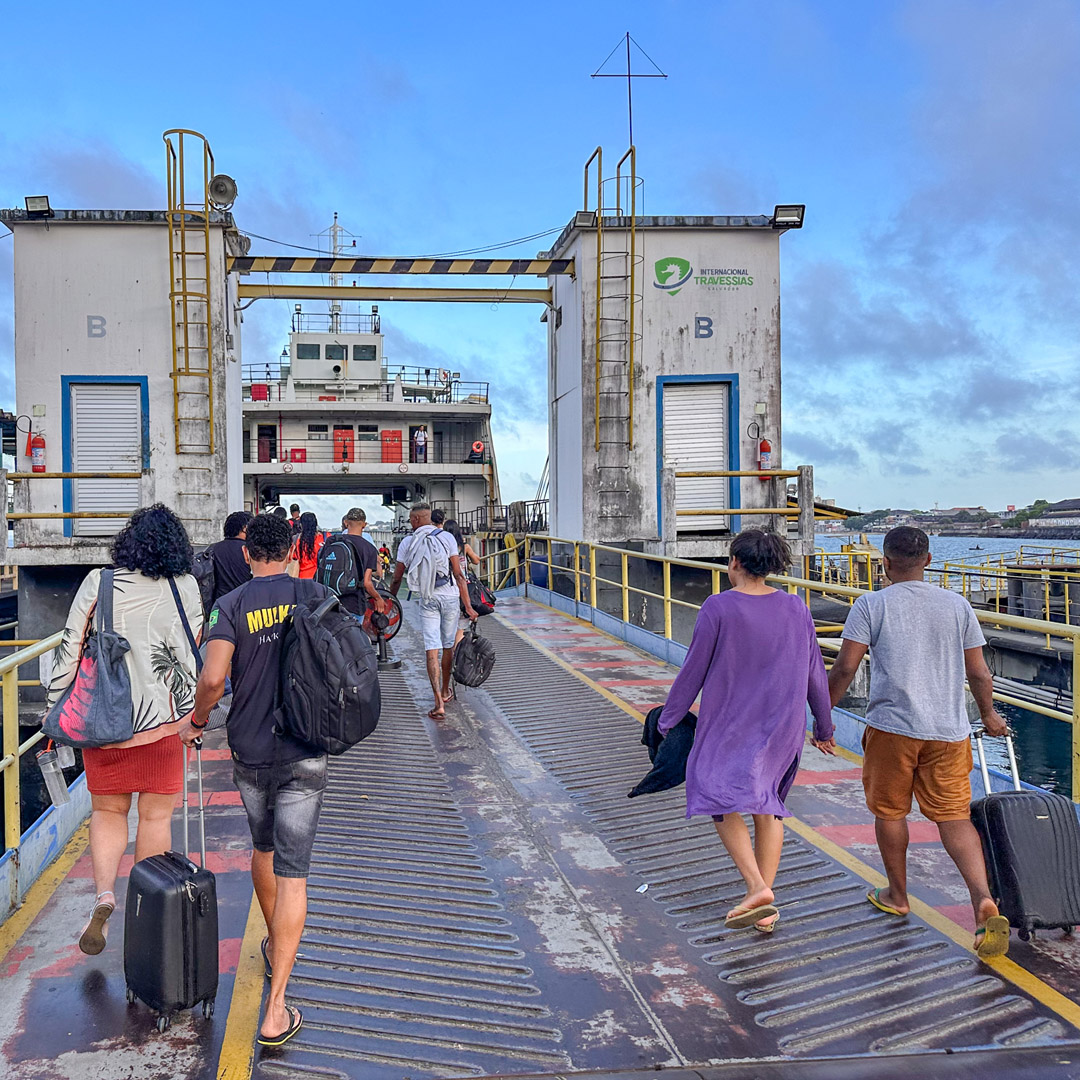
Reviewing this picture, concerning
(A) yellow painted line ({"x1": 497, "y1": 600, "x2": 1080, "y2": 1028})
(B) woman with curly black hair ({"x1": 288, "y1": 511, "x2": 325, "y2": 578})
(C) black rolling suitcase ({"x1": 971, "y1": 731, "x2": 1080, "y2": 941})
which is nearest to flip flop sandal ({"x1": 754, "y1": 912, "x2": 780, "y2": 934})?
(A) yellow painted line ({"x1": 497, "y1": 600, "x2": 1080, "y2": 1028})

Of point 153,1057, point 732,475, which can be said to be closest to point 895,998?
point 153,1057

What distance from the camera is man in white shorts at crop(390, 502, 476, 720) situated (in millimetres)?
7891

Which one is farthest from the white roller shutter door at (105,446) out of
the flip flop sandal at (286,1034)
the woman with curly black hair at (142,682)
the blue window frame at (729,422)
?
the flip flop sandal at (286,1034)

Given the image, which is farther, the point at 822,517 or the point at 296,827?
the point at 822,517

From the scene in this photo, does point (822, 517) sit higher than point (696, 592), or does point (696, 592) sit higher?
point (822, 517)

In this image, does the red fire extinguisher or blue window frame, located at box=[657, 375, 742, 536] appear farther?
blue window frame, located at box=[657, 375, 742, 536]

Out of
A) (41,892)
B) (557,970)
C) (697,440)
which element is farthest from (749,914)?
(697,440)

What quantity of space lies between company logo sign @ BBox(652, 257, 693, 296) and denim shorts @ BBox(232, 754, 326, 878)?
13.1 meters

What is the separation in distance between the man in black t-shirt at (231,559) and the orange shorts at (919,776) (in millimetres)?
4631

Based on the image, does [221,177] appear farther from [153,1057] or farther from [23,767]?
[153,1057]

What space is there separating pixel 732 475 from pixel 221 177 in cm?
902

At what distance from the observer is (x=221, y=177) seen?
14273mm

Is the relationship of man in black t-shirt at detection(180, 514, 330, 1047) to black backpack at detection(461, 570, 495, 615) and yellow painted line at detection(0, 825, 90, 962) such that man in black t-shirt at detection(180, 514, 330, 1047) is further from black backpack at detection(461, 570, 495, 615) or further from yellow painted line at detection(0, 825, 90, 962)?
black backpack at detection(461, 570, 495, 615)

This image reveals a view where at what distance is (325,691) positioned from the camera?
10.4 feet
